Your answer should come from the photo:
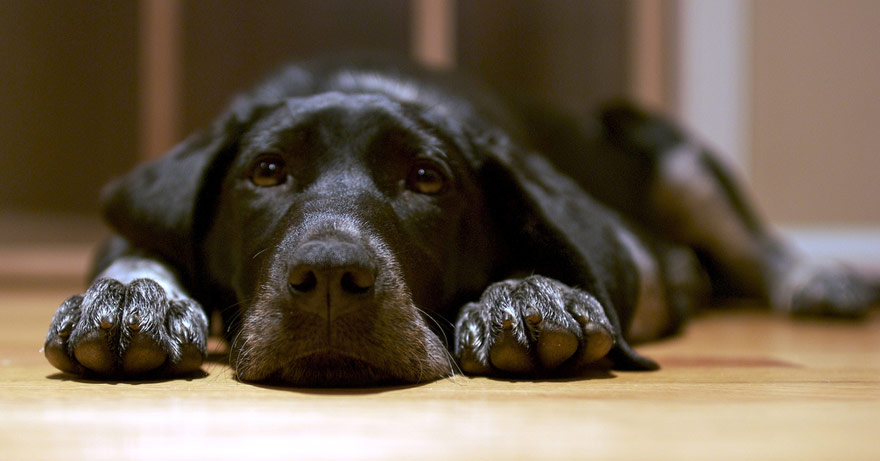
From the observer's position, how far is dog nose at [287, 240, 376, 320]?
5.24 ft

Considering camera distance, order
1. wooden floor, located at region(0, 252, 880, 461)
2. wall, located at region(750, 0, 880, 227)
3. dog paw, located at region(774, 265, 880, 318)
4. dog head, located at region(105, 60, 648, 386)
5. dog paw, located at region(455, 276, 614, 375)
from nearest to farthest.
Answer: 1. wooden floor, located at region(0, 252, 880, 461)
2. dog head, located at region(105, 60, 648, 386)
3. dog paw, located at region(455, 276, 614, 375)
4. dog paw, located at region(774, 265, 880, 318)
5. wall, located at region(750, 0, 880, 227)

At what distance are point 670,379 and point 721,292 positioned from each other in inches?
101

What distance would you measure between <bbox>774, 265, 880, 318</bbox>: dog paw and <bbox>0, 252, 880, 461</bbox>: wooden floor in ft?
5.84

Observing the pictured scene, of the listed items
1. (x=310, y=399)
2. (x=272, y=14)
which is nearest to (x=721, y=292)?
(x=310, y=399)

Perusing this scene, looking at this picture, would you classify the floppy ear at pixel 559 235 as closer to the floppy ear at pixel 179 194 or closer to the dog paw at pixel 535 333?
the dog paw at pixel 535 333

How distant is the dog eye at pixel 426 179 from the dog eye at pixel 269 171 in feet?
1.11

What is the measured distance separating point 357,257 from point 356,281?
0.06m

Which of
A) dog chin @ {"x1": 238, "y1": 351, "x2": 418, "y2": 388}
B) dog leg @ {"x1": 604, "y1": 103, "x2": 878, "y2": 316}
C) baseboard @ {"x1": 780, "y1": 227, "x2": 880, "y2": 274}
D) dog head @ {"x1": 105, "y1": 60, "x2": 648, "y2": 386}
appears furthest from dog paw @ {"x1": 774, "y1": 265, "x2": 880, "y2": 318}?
dog chin @ {"x1": 238, "y1": 351, "x2": 418, "y2": 388}

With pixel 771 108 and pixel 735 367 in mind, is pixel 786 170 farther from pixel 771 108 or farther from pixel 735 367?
pixel 735 367

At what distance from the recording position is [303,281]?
64.9 inches

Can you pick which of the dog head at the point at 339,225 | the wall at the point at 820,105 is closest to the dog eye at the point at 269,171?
the dog head at the point at 339,225

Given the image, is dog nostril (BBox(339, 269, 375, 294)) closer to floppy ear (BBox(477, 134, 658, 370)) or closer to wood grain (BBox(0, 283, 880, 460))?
wood grain (BBox(0, 283, 880, 460))

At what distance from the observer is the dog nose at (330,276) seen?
1.60 m

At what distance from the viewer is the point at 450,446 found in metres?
1.25
